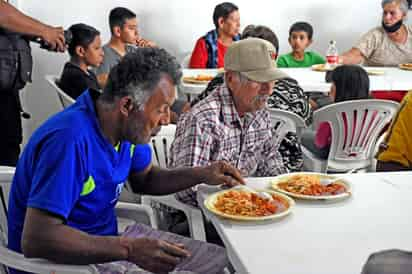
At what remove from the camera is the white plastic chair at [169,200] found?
6.66 feet

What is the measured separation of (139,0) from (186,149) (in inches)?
128

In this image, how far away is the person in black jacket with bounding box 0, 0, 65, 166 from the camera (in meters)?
2.56

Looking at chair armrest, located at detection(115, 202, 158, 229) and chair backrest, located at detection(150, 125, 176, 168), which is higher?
chair backrest, located at detection(150, 125, 176, 168)

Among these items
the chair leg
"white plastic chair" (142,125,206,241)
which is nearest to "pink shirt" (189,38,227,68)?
"white plastic chair" (142,125,206,241)

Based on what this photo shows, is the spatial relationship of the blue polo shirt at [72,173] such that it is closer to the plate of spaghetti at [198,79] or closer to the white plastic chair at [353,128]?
the white plastic chair at [353,128]

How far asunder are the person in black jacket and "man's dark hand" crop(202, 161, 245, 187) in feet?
3.84

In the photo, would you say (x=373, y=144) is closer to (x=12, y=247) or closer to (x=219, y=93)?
(x=219, y=93)

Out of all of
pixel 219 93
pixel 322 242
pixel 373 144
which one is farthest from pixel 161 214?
pixel 373 144

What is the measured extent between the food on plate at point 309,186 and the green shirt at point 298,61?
118 inches

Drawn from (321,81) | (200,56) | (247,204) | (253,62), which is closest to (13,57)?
(253,62)

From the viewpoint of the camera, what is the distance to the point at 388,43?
4996 mm

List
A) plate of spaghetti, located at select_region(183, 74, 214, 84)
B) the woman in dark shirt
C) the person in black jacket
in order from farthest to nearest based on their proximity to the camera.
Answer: plate of spaghetti, located at select_region(183, 74, 214, 84) < the woman in dark shirt < the person in black jacket

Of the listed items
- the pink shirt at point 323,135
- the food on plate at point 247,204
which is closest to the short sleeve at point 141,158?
the food on plate at point 247,204

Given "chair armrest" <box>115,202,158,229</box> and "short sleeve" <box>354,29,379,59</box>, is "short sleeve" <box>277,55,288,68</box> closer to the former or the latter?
"short sleeve" <box>354,29,379,59</box>
